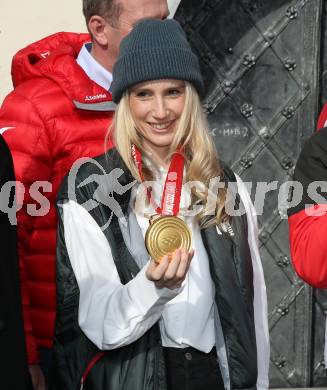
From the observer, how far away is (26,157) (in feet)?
13.1

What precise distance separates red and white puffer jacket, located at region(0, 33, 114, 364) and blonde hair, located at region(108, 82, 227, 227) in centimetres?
34

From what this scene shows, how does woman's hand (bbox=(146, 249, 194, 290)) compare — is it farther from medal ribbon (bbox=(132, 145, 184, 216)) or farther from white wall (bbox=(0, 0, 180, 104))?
white wall (bbox=(0, 0, 180, 104))

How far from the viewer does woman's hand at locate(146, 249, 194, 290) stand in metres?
3.13

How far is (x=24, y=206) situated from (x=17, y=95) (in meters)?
0.49

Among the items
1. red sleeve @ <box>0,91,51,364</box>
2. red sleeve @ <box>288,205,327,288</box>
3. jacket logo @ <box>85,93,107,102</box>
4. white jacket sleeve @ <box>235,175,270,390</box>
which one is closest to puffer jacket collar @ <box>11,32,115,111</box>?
jacket logo @ <box>85,93,107,102</box>

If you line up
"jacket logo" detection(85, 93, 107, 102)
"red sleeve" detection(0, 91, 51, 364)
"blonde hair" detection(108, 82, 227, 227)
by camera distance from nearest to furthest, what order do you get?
"blonde hair" detection(108, 82, 227, 227)
"red sleeve" detection(0, 91, 51, 364)
"jacket logo" detection(85, 93, 107, 102)

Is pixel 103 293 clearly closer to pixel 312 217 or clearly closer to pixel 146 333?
pixel 146 333

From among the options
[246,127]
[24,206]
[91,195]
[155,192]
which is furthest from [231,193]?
[246,127]

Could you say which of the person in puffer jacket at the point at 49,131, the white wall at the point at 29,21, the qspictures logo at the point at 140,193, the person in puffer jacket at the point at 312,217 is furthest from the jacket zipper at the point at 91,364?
the white wall at the point at 29,21

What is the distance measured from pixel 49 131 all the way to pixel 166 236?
103 cm

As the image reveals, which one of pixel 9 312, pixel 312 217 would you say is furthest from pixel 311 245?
pixel 9 312

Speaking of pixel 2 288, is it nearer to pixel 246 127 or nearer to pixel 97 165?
pixel 97 165

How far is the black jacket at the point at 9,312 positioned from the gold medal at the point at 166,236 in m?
0.42

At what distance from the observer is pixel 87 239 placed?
344 centimetres
